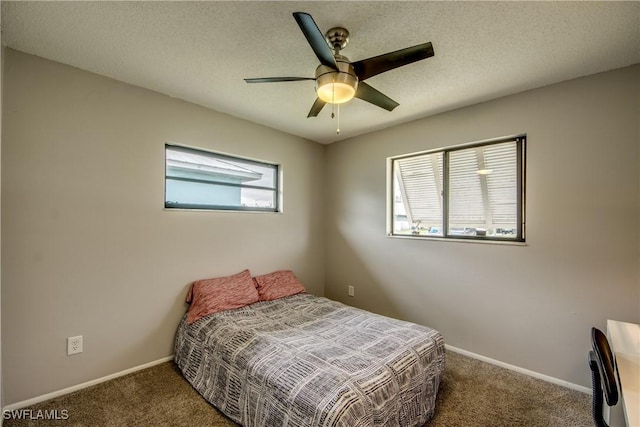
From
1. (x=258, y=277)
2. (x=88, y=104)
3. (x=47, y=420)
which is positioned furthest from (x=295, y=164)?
(x=47, y=420)

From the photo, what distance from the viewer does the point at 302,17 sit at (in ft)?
3.92

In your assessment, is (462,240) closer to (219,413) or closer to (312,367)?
(312,367)

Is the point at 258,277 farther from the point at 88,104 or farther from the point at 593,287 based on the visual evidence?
the point at 593,287

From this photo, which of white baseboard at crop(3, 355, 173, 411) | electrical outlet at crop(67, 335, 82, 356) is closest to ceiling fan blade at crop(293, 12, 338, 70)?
electrical outlet at crop(67, 335, 82, 356)

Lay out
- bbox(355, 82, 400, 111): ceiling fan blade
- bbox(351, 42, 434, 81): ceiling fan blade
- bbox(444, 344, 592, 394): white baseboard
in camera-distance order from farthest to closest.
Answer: bbox(444, 344, 592, 394): white baseboard → bbox(355, 82, 400, 111): ceiling fan blade → bbox(351, 42, 434, 81): ceiling fan blade

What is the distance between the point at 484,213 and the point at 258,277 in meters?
2.44

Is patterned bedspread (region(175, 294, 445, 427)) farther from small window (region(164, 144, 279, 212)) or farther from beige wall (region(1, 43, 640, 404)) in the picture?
small window (region(164, 144, 279, 212))

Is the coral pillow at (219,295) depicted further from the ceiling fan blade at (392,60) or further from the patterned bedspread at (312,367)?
the ceiling fan blade at (392,60)

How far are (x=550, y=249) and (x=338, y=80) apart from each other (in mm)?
2185

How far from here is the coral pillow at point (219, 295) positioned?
98.9 inches

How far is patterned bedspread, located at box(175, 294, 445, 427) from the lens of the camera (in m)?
1.47

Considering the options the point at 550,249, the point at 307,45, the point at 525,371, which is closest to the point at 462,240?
the point at 550,249

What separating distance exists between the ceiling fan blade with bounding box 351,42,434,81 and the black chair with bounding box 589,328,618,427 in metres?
1.46

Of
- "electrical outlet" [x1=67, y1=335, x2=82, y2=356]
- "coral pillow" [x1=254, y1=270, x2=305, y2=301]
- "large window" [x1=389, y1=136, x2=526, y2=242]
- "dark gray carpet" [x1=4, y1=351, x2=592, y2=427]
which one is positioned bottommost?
"dark gray carpet" [x1=4, y1=351, x2=592, y2=427]
